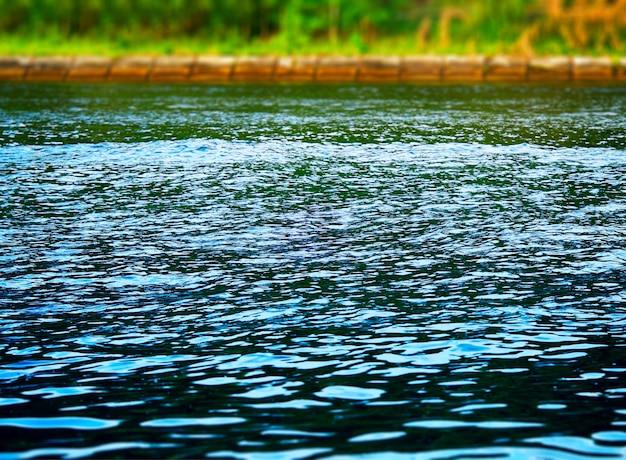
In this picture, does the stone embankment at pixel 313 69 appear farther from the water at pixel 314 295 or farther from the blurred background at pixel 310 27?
the water at pixel 314 295

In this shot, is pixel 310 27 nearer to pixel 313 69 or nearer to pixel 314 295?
pixel 313 69

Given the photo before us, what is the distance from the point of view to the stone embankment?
27594 mm

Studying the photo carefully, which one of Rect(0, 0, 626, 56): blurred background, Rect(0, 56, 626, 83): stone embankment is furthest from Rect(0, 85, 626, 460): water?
Rect(0, 0, 626, 56): blurred background

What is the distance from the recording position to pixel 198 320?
845 centimetres

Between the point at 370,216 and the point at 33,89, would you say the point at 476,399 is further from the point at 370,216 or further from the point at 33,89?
the point at 33,89

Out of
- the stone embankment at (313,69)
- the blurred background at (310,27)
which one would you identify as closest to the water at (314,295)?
the stone embankment at (313,69)

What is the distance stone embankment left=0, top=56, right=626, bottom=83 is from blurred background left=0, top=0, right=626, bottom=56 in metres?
1.31

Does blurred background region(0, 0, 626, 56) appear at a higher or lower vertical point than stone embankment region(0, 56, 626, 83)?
higher

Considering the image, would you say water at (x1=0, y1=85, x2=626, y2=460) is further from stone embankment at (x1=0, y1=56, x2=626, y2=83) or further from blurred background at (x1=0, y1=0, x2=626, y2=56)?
blurred background at (x1=0, y1=0, x2=626, y2=56)

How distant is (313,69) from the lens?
28.1 metres

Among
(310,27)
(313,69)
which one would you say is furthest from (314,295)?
(310,27)

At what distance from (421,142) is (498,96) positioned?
6.93m

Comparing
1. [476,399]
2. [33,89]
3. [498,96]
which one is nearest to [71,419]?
[476,399]

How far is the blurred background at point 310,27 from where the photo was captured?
30219 mm
